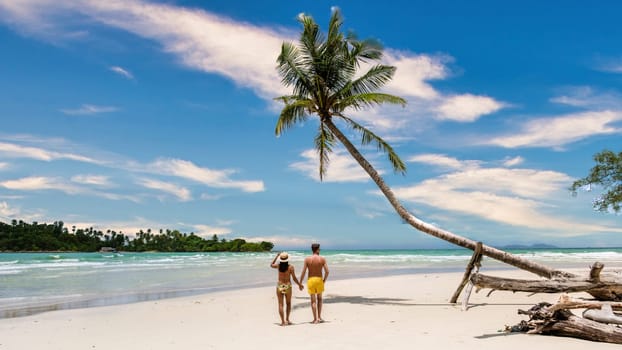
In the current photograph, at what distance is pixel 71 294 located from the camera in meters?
15.1

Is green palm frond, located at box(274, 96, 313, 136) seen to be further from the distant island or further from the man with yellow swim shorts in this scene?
the distant island

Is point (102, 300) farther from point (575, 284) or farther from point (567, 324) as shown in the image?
point (575, 284)

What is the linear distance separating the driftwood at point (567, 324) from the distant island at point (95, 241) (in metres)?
107

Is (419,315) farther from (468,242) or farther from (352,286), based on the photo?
(352,286)

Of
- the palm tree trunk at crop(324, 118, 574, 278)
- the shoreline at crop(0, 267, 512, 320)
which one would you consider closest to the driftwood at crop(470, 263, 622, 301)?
the palm tree trunk at crop(324, 118, 574, 278)

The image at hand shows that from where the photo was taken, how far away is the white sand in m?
7.14

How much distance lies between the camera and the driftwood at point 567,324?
6734mm

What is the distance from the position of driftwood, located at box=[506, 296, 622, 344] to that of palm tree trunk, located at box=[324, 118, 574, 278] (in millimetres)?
2965

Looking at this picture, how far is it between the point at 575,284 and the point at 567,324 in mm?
2752

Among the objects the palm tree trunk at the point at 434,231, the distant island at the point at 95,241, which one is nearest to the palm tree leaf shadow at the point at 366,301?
the palm tree trunk at the point at 434,231

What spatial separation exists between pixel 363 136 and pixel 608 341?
309 inches

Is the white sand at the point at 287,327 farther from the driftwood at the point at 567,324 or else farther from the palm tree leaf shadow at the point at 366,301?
the driftwood at the point at 567,324

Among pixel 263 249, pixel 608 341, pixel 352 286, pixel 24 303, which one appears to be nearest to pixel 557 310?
pixel 608 341

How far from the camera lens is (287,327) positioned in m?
8.48
